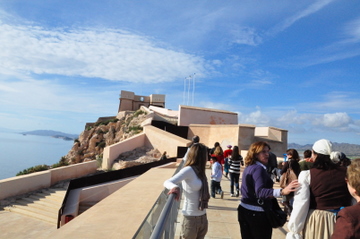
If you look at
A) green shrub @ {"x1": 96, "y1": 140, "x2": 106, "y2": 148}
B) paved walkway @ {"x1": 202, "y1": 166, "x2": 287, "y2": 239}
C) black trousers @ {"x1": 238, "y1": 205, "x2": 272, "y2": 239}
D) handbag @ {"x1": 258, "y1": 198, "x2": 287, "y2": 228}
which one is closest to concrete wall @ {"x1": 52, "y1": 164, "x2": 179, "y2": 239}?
paved walkway @ {"x1": 202, "y1": 166, "x2": 287, "y2": 239}

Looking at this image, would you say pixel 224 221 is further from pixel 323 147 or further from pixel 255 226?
pixel 323 147

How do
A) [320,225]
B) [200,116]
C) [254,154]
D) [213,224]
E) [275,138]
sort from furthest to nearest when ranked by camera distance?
[200,116]
[275,138]
[213,224]
[254,154]
[320,225]

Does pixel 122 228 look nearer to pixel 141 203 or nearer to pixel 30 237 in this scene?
pixel 141 203

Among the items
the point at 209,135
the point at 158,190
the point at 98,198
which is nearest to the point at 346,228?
the point at 158,190

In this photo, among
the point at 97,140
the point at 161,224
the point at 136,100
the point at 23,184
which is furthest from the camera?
the point at 136,100

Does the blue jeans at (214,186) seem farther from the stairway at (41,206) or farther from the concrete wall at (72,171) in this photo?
the concrete wall at (72,171)

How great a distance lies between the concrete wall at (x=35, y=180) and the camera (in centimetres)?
1140

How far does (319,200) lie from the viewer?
2.29 metres

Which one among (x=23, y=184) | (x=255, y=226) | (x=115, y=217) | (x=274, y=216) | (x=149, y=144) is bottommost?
(x=23, y=184)

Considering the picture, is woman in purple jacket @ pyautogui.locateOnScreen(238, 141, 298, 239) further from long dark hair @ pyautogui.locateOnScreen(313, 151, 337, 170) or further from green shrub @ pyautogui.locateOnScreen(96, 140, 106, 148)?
green shrub @ pyautogui.locateOnScreen(96, 140, 106, 148)

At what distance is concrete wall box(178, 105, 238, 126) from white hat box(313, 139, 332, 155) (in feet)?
70.4

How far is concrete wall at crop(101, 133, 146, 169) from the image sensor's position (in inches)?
663

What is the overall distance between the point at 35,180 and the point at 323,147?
13295 millimetres

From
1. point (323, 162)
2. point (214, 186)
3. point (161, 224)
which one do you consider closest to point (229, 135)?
point (214, 186)
